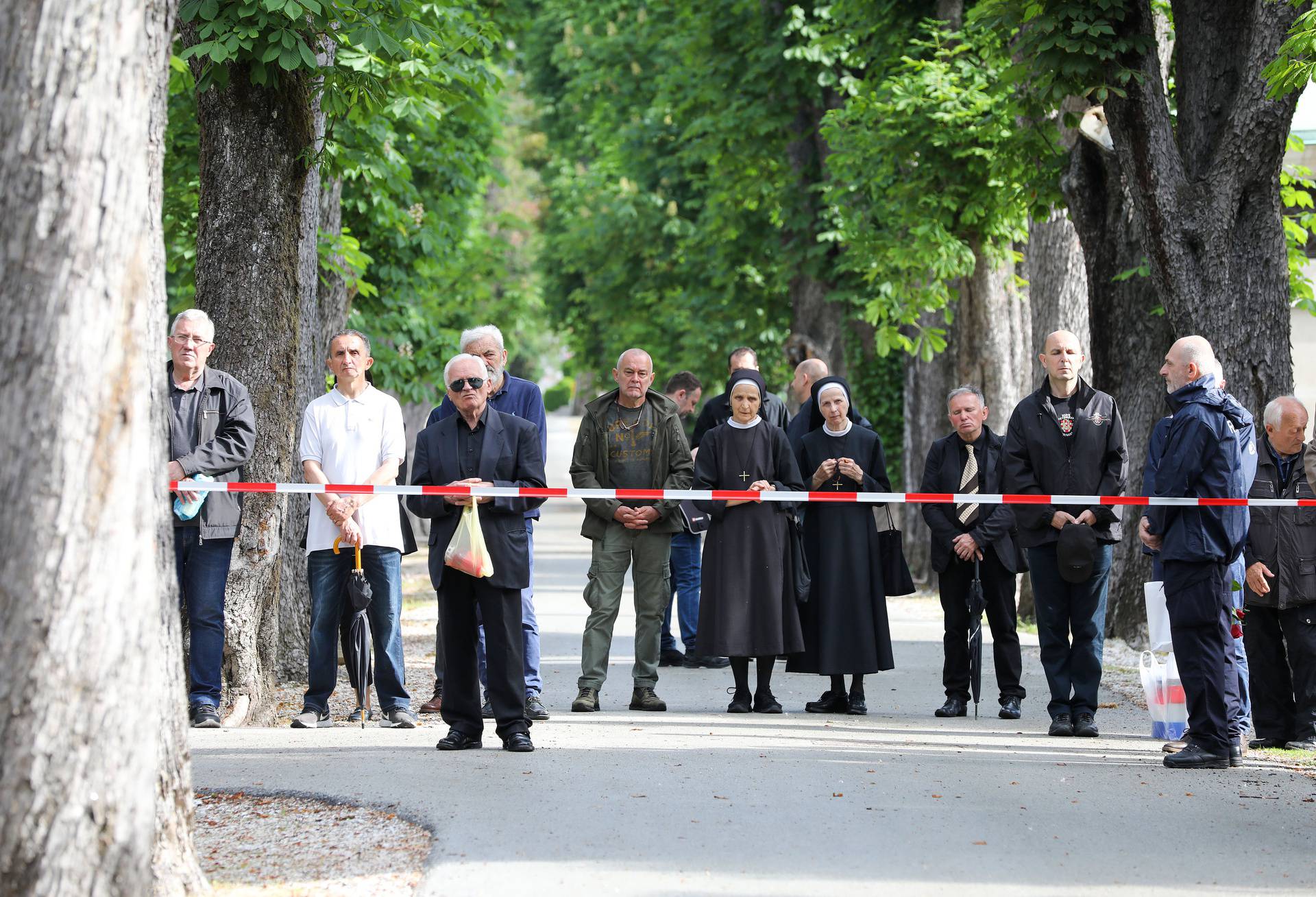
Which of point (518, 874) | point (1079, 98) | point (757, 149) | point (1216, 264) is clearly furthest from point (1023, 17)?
point (757, 149)

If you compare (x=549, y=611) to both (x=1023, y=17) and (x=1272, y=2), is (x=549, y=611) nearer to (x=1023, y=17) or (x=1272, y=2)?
(x=1023, y=17)

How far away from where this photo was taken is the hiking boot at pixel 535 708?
9617mm

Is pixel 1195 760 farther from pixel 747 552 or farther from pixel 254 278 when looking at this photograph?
pixel 254 278

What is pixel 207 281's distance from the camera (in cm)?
976

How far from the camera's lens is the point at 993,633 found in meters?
10.6

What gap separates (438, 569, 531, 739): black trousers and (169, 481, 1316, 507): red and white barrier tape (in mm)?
522

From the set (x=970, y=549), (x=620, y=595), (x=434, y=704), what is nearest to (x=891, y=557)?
(x=970, y=549)

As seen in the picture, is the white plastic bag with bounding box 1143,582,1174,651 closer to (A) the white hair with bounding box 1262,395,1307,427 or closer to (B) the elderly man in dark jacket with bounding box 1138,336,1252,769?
(B) the elderly man in dark jacket with bounding box 1138,336,1252,769

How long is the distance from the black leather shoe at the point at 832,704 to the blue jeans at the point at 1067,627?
4.54 feet

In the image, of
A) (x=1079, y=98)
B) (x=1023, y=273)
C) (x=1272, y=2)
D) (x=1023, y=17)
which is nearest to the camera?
(x=1272, y=2)

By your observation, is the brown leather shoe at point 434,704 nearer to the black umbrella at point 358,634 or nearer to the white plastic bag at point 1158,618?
the black umbrella at point 358,634

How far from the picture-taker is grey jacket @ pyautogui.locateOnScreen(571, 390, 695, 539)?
1017 cm

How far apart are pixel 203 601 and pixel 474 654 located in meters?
1.66

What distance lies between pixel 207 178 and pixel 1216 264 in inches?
261
